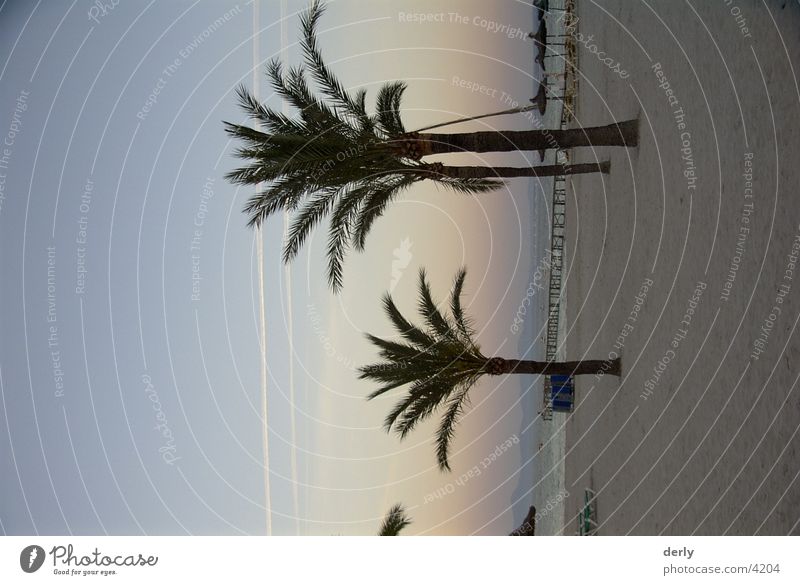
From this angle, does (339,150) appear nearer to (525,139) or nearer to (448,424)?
(525,139)

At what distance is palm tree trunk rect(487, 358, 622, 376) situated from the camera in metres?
11.9

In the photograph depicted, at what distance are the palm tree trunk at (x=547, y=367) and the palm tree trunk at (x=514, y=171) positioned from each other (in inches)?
115

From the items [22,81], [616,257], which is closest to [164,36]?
[22,81]

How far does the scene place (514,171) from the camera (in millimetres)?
11930

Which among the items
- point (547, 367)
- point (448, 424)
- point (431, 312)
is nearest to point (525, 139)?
point (431, 312)

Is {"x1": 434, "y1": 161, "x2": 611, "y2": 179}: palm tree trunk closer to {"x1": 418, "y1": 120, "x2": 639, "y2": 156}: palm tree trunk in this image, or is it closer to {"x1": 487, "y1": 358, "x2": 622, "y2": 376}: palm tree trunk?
{"x1": 418, "y1": 120, "x2": 639, "y2": 156}: palm tree trunk

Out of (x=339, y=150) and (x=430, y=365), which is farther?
(x=430, y=365)

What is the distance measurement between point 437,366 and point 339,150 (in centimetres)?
377

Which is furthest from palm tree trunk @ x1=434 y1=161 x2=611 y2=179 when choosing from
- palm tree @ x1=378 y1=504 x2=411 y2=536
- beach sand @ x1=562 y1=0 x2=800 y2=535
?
palm tree @ x1=378 y1=504 x2=411 y2=536

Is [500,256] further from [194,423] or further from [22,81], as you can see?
[22,81]

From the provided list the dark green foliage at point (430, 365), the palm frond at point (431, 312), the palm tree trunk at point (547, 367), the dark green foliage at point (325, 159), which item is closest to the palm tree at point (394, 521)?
the dark green foliage at point (430, 365)

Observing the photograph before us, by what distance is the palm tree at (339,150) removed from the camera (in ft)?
30.9

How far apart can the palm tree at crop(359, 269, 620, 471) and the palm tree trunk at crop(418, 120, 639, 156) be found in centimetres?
180

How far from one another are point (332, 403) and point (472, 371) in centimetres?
325
